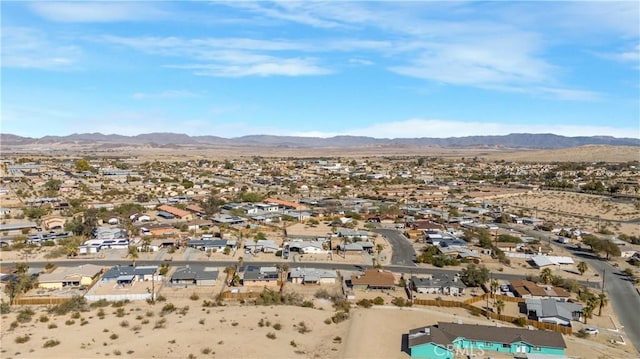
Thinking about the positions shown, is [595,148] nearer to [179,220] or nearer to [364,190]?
[364,190]

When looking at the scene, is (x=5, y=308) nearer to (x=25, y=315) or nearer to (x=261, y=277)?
(x=25, y=315)

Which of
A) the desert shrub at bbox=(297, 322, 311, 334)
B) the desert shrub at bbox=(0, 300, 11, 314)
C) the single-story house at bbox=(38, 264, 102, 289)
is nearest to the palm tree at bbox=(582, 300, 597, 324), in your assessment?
the desert shrub at bbox=(297, 322, 311, 334)

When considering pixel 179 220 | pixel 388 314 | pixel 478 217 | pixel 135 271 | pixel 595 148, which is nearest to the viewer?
pixel 388 314

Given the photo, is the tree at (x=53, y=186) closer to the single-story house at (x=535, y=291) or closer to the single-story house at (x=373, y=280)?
the single-story house at (x=373, y=280)

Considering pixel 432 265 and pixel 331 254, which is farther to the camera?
pixel 331 254

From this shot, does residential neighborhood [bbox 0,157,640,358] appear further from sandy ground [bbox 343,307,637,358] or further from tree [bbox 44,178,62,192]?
sandy ground [bbox 343,307,637,358]

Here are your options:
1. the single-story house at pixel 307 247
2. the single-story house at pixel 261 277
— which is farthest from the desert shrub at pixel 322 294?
the single-story house at pixel 307 247

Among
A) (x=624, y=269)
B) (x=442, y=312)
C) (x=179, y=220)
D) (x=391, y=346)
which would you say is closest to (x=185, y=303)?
(x=391, y=346)
